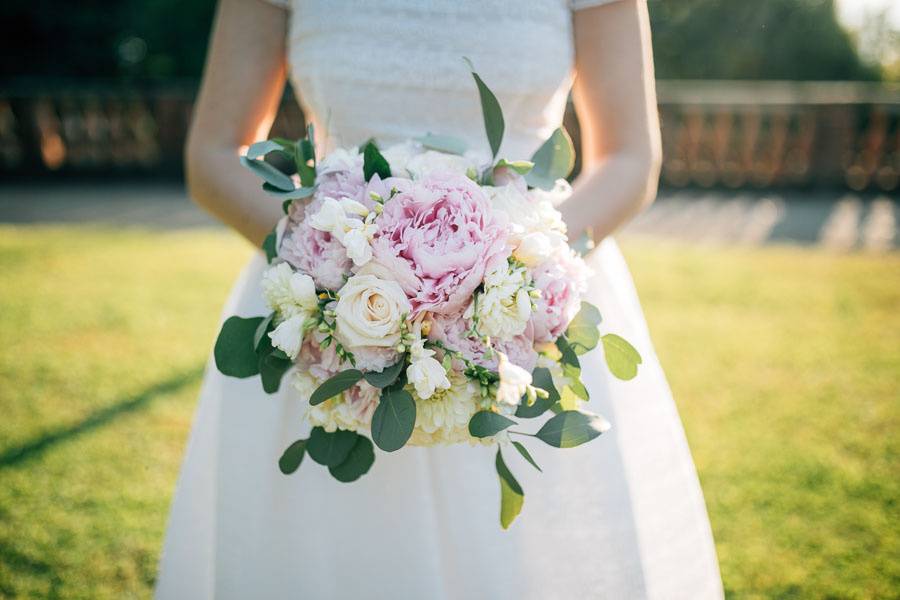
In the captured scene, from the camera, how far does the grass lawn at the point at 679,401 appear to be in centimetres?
284

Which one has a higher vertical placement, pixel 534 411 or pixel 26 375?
pixel 534 411

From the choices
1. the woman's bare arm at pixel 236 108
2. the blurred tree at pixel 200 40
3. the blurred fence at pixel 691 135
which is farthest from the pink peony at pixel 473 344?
the blurred tree at pixel 200 40

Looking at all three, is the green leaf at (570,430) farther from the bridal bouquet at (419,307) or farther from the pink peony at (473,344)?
the pink peony at (473,344)

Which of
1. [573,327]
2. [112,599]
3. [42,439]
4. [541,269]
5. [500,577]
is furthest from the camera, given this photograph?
[42,439]

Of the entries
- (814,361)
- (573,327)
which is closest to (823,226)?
(814,361)

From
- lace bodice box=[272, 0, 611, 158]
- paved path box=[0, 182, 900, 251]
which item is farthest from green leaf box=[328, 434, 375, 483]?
paved path box=[0, 182, 900, 251]

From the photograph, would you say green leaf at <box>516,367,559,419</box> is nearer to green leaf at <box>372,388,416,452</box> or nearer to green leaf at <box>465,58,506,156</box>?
green leaf at <box>372,388,416,452</box>

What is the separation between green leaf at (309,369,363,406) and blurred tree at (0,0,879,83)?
1762cm

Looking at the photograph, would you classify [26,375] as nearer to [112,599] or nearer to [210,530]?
[112,599]

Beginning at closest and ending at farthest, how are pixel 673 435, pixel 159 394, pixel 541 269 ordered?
pixel 541 269
pixel 673 435
pixel 159 394

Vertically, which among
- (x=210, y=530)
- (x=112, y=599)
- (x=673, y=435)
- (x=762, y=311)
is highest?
(x=673, y=435)

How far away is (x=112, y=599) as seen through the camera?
2566 millimetres

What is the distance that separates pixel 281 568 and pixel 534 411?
2.74ft

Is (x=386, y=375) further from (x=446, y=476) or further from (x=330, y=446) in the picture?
(x=446, y=476)
